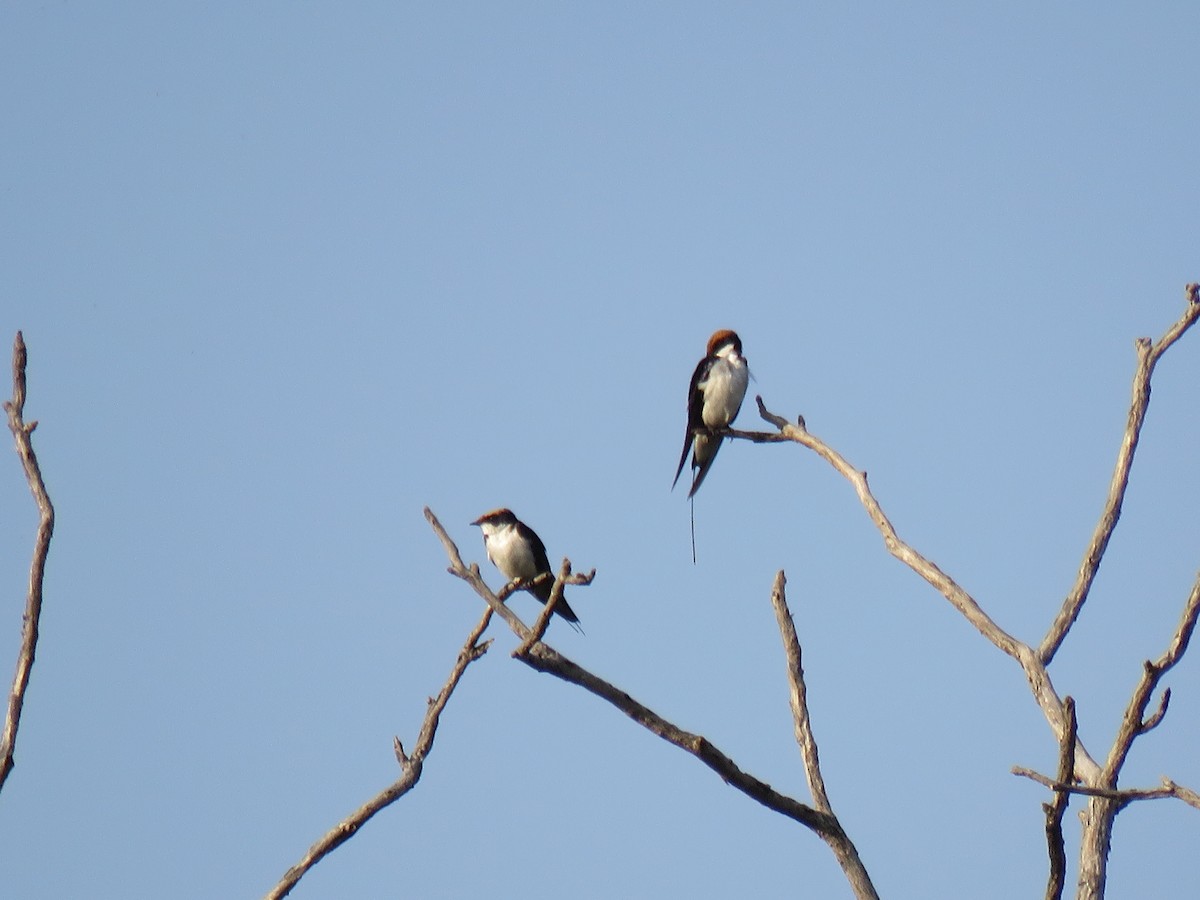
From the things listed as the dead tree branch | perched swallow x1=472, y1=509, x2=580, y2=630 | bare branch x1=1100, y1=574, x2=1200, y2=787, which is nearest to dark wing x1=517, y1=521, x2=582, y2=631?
perched swallow x1=472, y1=509, x2=580, y2=630

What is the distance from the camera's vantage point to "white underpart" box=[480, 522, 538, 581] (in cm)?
1135

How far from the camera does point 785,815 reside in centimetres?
529

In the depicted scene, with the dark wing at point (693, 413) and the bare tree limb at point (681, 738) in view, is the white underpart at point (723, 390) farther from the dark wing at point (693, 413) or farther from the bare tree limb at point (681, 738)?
the bare tree limb at point (681, 738)

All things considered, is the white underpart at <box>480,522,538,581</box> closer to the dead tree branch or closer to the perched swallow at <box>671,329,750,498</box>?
the perched swallow at <box>671,329,750,498</box>

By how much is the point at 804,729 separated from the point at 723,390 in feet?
Result: 18.9

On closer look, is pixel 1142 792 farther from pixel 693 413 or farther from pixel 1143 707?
pixel 693 413

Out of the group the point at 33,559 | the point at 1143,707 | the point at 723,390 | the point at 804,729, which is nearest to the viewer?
the point at 33,559

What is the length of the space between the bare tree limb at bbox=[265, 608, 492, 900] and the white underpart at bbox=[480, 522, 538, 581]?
4.68 metres

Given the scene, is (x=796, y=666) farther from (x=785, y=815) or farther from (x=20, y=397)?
(x=20, y=397)

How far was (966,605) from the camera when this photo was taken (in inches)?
256

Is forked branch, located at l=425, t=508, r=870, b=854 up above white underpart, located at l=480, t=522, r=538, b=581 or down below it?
below

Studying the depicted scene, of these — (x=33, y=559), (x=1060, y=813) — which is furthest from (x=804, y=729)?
(x=33, y=559)

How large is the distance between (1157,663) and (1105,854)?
2.70ft

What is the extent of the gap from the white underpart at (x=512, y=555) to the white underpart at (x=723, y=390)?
5.70 feet
